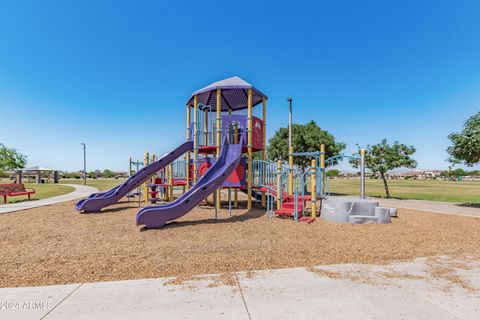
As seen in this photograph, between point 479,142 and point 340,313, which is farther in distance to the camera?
point 479,142

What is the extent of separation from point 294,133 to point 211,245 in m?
18.6

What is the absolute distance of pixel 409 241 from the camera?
5.97 meters

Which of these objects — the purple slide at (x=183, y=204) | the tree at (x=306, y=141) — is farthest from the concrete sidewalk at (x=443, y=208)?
the tree at (x=306, y=141)

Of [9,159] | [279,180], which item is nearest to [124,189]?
[279,180]

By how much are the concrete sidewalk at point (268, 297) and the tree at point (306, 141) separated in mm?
18135

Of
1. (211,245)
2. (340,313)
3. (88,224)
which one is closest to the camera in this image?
(340,313)

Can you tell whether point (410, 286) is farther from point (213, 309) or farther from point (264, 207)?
point (264, 207)

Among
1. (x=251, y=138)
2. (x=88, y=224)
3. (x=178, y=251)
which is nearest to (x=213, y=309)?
(x=178, y=251)

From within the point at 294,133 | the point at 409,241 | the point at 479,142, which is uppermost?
the point at 294,133

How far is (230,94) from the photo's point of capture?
12.8 meters

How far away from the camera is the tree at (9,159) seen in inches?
1358

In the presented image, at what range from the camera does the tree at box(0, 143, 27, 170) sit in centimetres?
3450

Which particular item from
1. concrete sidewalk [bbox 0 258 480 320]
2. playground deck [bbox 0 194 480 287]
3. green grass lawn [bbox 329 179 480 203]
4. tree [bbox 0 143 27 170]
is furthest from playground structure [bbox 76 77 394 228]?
tree [bbox 0 143 27 170]

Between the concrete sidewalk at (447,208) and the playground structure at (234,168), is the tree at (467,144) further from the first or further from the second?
the playground structure at (234,168)
